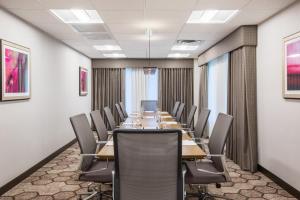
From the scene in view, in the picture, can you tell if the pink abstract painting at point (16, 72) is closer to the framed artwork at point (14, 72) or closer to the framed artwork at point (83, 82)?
the framed artwork at point (14, 72)

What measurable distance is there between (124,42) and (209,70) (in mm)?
2708

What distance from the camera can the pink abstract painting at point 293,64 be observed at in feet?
10.2

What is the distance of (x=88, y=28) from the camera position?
444cm

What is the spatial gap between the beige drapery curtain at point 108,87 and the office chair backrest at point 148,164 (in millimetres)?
6814

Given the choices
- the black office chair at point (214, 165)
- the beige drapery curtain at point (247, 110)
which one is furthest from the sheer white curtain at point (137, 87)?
the black office chair at point (214, 165)

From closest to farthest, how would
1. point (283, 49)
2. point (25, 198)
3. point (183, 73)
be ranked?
point (25, 198)
point (283, 49)
point (183, 73)

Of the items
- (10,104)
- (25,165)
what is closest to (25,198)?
(25,165)

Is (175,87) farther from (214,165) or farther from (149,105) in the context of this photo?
(214,165)

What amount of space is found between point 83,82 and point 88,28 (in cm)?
318

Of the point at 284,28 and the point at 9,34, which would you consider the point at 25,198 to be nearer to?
the point at 9,34

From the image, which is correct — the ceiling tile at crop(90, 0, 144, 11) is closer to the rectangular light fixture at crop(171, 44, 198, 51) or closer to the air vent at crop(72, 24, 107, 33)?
the air vent at crop(72, 24, 107, 33)

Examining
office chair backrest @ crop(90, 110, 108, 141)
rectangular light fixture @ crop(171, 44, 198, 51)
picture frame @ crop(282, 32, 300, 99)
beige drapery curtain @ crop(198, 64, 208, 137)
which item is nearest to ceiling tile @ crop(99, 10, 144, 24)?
office chair backrest @ crop(90, 110, 108, 141)

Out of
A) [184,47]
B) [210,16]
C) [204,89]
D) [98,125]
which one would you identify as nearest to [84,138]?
[98,125]

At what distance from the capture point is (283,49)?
134 inches
